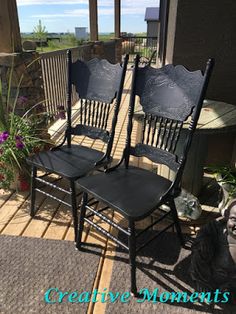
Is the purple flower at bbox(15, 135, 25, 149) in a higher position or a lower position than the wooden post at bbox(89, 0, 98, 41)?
lower

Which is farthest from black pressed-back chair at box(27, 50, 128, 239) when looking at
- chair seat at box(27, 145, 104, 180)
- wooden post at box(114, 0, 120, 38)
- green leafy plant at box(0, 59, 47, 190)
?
wooden post at box(114, 0, 120, 38)

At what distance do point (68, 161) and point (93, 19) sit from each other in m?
5.44

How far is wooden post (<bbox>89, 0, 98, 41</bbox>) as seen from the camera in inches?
237

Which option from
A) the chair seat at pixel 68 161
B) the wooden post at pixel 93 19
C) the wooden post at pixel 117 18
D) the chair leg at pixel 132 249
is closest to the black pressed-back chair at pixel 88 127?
the chair seat at pixel 68 161

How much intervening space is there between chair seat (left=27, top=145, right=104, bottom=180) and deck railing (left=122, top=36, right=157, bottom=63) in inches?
→ 389

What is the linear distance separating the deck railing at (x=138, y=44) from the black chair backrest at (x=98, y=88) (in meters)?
9.68

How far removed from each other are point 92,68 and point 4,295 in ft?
5.16

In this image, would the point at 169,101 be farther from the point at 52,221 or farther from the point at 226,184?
the point at 52,221

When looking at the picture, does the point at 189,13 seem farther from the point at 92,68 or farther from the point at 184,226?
the point at 184,226

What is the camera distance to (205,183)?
2.58 metres

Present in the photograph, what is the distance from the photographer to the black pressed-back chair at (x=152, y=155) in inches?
55.4

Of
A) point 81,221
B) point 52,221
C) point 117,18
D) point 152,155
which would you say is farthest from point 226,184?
point 117,18

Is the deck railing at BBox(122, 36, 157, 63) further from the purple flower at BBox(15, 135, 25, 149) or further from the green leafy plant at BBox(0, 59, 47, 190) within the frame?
the purple flower at BBox(15, 135, 25, 149)

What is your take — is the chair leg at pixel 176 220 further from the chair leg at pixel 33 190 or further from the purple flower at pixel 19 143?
the purple flower at pixel 19 143
